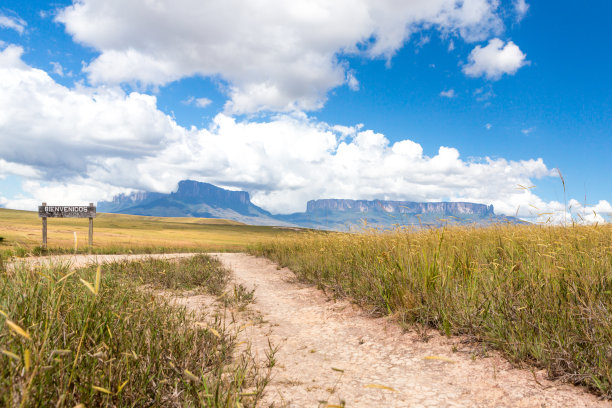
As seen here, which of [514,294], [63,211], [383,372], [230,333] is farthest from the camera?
[63,211]

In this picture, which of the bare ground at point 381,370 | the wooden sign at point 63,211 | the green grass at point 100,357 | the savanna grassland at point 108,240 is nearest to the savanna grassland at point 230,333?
the green grass at point 100,357

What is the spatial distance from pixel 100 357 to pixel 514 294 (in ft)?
14.2

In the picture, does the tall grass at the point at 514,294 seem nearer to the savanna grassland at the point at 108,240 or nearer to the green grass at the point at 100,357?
the green grass at the point at 100,357

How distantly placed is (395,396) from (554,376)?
5.23ft

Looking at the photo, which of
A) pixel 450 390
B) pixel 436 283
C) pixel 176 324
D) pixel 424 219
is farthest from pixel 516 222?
pixel 176 324

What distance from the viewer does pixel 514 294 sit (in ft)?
13.6

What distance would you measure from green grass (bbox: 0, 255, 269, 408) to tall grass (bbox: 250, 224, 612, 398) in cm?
266

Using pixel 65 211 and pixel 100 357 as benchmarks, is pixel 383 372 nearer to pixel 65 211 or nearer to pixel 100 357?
pixel 100 357

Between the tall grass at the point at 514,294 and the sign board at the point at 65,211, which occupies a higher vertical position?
the sign board at the point at 65,211

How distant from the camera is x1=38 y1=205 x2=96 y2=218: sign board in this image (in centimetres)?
1942

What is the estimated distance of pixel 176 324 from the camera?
356 centimetres

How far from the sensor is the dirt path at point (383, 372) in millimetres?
3057

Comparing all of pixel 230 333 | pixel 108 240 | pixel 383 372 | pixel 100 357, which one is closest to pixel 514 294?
pixel 383 372

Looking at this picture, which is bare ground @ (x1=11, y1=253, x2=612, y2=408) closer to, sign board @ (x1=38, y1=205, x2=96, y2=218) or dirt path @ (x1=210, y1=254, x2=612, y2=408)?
dirt path @ (x1=210, y1=254, x2=612, y2=408)
